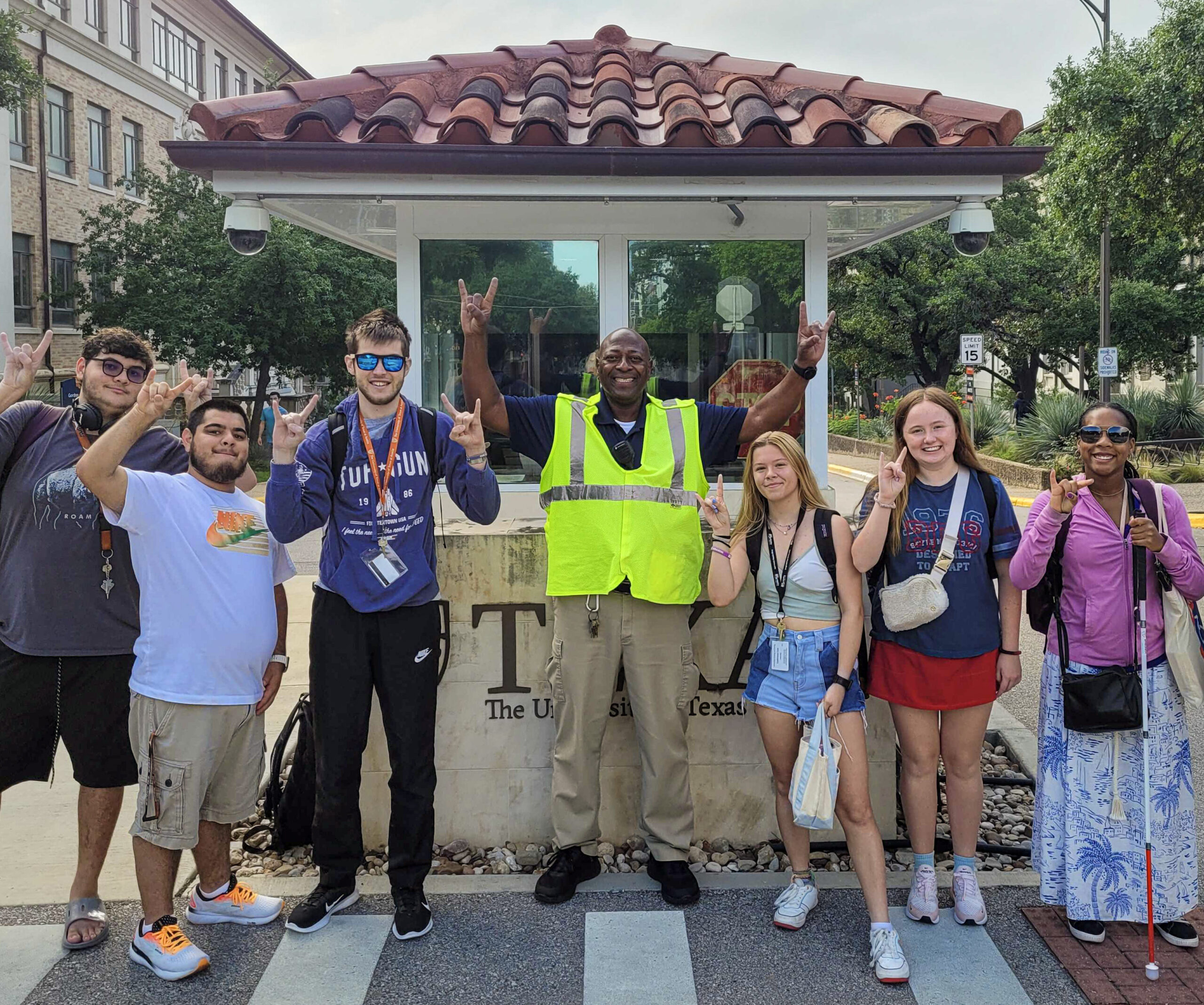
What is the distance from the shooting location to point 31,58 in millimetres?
27562

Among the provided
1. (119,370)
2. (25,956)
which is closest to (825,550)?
(119,370)

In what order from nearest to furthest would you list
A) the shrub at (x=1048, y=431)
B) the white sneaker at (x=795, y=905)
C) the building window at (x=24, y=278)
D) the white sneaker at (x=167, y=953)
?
1. the white sneaker at (x=167, y=953)
2. the white sneaker at (x=795, y=905)
3. the shrub at (x=1048, y=431)
4. the building window at (x=24, y=278)

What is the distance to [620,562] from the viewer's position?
3809mm

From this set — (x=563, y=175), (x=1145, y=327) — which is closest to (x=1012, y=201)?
(x=1145, y=327)

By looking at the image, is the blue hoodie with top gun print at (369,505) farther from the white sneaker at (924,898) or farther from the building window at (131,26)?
the building window at (131,26)

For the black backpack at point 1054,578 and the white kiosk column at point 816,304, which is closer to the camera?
the black backpack at point 1054,578

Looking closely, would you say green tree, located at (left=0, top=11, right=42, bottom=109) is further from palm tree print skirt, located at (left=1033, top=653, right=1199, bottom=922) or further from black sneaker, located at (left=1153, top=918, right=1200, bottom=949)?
black sneaker, located at (left=1153, top=918, right=1200, bottom=949)

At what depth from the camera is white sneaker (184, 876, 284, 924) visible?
12.2 ft

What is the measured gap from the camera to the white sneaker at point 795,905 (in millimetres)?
3703

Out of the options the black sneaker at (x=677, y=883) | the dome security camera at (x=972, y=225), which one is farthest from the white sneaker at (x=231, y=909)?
the dome security camera at (x=972, y=225)

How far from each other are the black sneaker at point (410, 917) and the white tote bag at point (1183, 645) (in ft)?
8.76

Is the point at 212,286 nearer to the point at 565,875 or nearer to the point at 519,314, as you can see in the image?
the point at 519,314

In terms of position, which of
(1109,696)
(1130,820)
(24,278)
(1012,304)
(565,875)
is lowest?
(565,875)

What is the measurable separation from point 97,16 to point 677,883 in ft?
114
